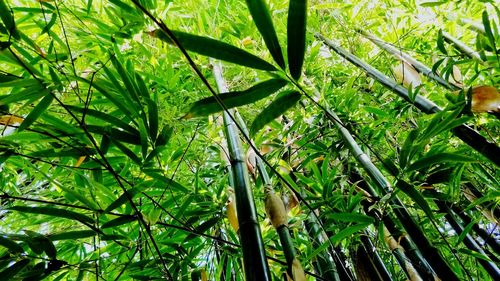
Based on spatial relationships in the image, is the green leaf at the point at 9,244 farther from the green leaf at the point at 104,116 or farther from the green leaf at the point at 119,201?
the green leaf at the point at 104,116

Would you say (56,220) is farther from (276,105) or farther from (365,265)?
(365,265)

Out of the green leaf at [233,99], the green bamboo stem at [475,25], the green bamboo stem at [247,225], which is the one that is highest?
the green bamboo stem at [475,25]

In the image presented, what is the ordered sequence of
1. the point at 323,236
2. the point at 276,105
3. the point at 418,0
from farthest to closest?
1. the point at 418,0
2. the point at 323,236
3. the point at 276,105

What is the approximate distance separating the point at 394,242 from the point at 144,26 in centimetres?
131

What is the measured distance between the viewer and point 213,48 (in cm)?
67

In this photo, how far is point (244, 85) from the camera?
1715 mm

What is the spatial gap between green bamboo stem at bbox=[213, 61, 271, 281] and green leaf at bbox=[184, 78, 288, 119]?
8.3 inches

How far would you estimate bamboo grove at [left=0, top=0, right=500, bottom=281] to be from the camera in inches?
32.4

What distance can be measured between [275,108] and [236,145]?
24 cm

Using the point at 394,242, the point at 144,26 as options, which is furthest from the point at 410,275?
the point at 144,26

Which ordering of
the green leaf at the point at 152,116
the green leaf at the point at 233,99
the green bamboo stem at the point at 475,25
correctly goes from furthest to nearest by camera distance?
the green bamboo stem at the point at 475,25, the green leaf at the point at 152,116, the green leaf at the point at 233,99

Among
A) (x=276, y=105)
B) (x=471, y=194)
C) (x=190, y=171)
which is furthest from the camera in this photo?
(x=190, y=171)

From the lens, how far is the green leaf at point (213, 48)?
0.64 m

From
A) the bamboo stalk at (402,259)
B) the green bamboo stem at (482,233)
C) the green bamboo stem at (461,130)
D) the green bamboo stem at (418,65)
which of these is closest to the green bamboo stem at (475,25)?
the green bamboo stem at (418,65)
